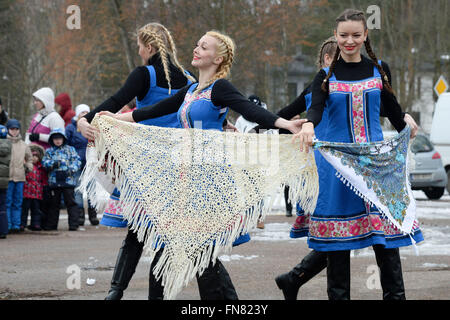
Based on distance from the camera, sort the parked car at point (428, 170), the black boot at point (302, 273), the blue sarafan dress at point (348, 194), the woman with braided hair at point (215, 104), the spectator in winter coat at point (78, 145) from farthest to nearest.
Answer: the parked car at point (428, 170)
the spectator in winter coat at point (78, 145)
the black boot at point (302, 273)
the blue sarafan dress at point (348, 194)
the woman with braided hair at point (215, 104)

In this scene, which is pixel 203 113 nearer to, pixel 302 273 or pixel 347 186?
pixel 347 186

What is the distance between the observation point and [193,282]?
7500 mm

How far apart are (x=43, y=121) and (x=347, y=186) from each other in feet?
26.3

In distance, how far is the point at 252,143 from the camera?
504 cm

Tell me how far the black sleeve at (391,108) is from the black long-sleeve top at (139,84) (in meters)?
1.51

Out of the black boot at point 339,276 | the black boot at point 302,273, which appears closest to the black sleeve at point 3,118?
the black boot at point 302,273

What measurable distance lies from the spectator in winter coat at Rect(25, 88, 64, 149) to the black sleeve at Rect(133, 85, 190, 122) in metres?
6.97

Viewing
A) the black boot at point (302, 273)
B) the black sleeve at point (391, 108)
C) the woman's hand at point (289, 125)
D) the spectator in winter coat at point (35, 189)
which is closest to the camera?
the woman's hand at point (289, 125)

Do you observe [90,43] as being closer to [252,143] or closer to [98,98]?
[98,98]

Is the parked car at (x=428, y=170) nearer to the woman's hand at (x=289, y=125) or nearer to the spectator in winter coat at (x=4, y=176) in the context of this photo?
the spectator in winter coat at (x=4, y=176)

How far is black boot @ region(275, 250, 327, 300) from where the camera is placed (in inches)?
235

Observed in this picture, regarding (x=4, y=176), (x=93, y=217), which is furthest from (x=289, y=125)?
(x=93, y=217)

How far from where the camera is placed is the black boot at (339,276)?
17.2ft

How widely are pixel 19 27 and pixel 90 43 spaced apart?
11.1ft
